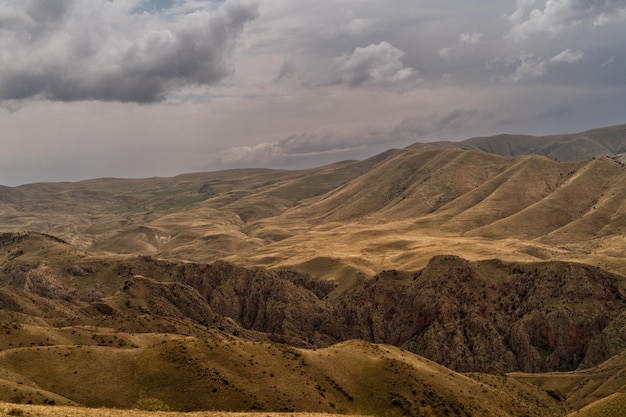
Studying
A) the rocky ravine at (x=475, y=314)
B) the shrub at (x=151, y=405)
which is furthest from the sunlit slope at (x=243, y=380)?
the rocky ravine at (x=475, y=314)

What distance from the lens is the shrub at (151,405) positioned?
75.8 metres

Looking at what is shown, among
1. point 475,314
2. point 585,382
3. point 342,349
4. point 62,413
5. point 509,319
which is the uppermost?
point 62,413

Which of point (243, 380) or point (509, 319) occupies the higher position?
point (243, 380)

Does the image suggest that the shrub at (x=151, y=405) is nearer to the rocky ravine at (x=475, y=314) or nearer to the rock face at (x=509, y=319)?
the rocky ravine at (x=475, y=314)

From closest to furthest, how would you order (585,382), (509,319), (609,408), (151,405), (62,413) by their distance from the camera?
1. (62,413)
2. (151,405)
3. (609,408)
4. (585,382)
5. (509,319)

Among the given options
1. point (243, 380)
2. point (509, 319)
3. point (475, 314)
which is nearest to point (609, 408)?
point (243, 380)

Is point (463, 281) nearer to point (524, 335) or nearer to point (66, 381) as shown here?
point (524, 335)

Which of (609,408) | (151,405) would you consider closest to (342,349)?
(151,405)

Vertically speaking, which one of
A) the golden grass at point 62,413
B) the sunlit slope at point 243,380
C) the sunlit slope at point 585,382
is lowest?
the sunlit slope at point 585,382

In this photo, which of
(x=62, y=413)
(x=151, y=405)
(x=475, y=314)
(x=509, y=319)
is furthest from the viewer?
(x=509, y=319)

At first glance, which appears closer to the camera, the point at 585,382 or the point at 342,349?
the point at 342,349

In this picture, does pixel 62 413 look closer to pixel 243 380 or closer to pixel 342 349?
pixel 243 380

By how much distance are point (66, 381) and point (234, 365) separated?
88.2 feet

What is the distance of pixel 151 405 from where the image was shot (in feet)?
251
